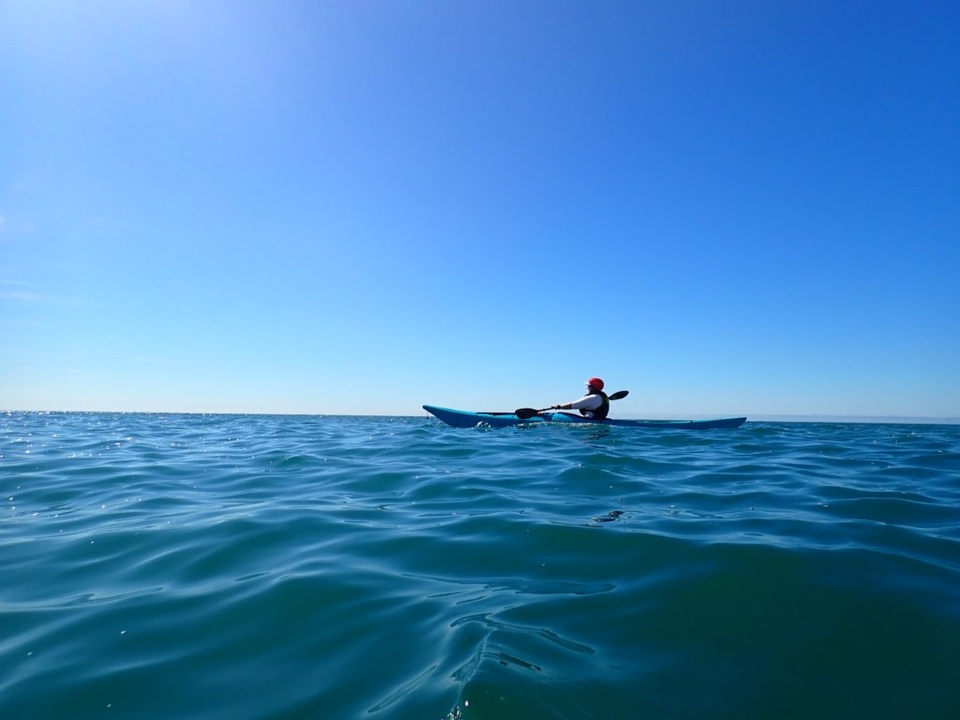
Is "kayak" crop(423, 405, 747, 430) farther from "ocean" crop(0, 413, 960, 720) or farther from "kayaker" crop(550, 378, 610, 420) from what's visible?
"ocean" crop(0, 413, 960, 720)

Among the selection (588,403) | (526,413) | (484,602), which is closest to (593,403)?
(588,403)

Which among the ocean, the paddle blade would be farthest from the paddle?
the ocean

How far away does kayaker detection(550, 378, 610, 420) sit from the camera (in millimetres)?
14672

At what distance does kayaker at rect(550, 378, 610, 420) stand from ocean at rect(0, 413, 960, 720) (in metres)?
8.82

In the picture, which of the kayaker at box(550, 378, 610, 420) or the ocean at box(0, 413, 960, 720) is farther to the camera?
the kayaker at box(550, 378, 610, 420)

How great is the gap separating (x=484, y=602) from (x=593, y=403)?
40.9 feet

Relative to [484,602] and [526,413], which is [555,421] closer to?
[526,413]

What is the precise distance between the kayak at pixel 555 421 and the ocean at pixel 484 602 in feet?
29.0

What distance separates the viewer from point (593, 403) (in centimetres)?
1465

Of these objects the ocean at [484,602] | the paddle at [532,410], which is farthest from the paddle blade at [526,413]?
the ocean at [484,602]

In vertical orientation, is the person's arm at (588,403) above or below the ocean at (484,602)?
above

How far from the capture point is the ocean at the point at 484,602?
1.88m

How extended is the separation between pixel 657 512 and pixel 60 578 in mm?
4775

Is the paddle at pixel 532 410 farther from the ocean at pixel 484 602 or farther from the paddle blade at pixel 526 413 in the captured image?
the ocean at pixel 484 602
